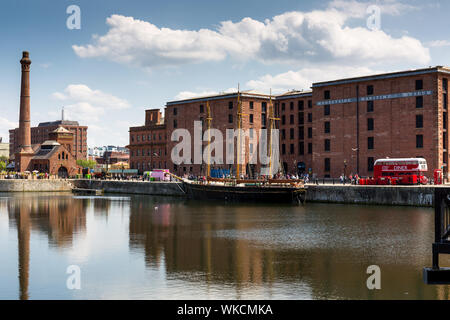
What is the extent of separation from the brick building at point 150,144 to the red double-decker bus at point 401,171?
56.9m

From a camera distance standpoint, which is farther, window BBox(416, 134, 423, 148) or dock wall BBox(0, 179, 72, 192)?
dock wall BBox(0, 179, 72, 192)

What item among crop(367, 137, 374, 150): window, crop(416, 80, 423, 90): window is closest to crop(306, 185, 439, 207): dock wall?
crop(367, 137, 374, 150): window

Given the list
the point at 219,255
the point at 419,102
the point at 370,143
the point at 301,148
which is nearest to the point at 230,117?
the point at 301,148

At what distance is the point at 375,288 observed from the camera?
2264cm

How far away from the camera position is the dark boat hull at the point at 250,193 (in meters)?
68.9

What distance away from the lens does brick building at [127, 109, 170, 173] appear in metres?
120

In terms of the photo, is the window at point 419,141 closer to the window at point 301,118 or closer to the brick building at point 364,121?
the brick building at point 364,121

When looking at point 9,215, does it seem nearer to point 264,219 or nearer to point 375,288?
point 264,219

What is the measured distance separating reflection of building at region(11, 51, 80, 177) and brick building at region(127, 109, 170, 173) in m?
18.5

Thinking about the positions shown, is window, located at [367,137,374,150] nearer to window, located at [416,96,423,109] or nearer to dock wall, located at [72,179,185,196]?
window, located at [416,96,423,109]

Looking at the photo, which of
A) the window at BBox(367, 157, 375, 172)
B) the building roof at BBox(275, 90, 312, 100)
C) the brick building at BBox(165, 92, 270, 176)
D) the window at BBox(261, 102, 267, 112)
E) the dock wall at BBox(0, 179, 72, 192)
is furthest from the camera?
the window at BBox(261, 102, 267, 112)

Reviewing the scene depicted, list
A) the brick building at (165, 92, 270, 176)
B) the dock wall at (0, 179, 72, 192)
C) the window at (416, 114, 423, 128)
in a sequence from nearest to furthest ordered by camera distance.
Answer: the window at (416, 114, 423, 128) < the dock wall at (0, 179, 72, 192) < the brick building at (165, 92, 270, 176)
